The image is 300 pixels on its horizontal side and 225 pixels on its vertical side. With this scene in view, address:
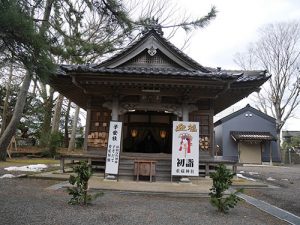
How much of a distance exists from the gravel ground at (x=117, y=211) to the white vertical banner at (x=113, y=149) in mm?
2464

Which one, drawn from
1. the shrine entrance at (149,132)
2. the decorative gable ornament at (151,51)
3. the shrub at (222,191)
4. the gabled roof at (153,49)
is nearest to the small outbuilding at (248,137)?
the shrine entrance at (149,132)

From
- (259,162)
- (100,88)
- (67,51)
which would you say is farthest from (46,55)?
(259,162)

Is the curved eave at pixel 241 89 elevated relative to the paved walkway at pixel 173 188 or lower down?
elevated

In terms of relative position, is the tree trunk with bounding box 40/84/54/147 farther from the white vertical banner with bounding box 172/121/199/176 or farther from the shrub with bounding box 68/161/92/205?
the shrub with bounding box 68/161/92/205

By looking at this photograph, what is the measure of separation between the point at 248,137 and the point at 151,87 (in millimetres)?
21819

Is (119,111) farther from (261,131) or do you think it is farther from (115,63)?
(261,131)

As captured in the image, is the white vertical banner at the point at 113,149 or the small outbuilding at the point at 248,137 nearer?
the white vertical banner at the point at 113,149

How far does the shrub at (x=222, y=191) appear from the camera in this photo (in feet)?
20.1

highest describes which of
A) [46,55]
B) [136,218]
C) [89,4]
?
[89,4]

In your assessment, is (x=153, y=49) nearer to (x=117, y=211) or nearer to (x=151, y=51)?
(x=151, y=51)

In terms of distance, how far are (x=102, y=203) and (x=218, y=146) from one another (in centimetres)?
2882

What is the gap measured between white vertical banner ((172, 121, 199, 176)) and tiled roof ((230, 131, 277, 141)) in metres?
21.3

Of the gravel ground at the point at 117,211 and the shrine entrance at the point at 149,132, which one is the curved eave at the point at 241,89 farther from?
the gravel ground at the point at 117,211

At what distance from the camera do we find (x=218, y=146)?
3403cm
